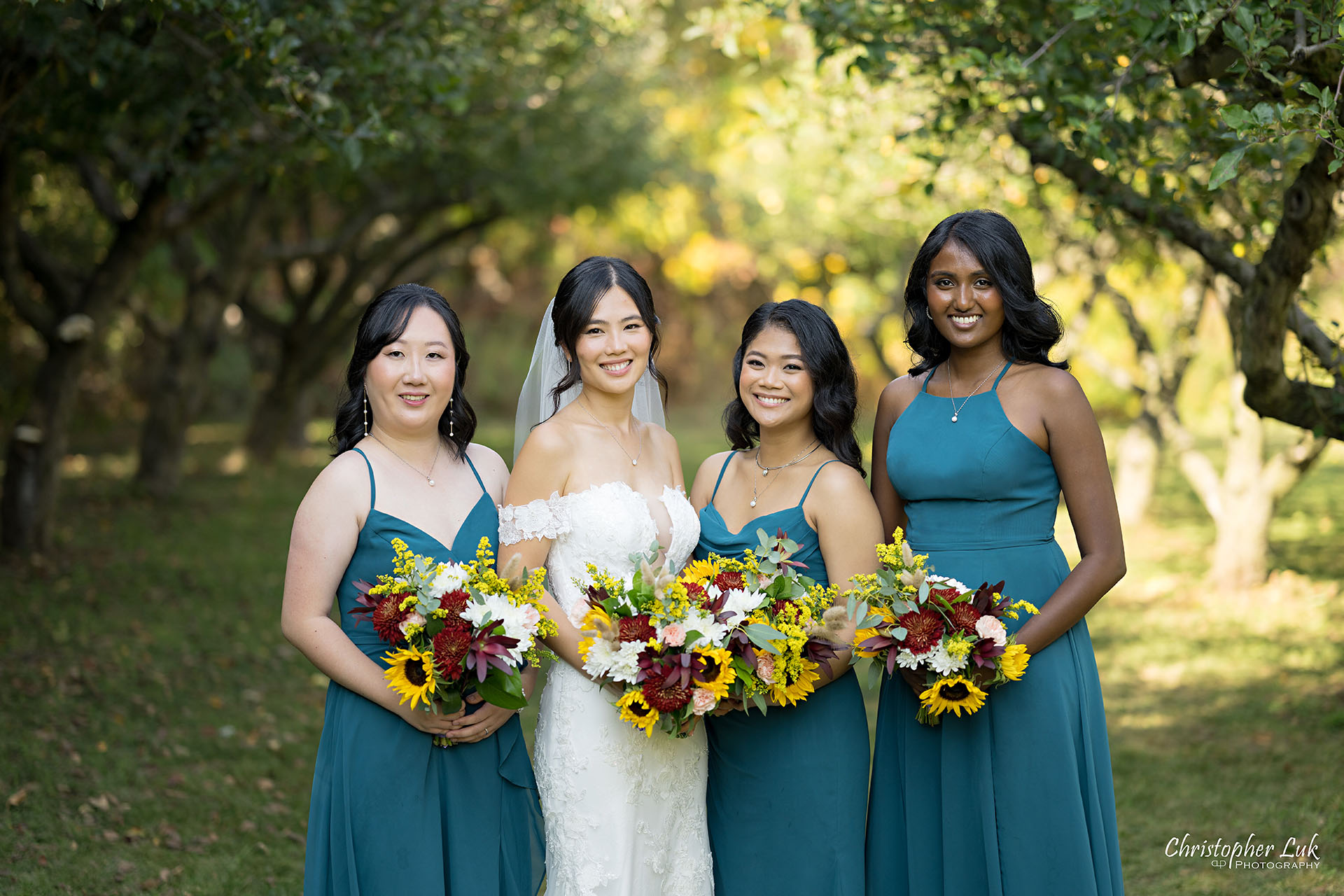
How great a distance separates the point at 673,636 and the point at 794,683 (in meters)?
0.51

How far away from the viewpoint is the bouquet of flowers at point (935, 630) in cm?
322

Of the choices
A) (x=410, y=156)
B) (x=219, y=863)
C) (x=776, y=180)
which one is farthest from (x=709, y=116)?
(x=219, y=863)

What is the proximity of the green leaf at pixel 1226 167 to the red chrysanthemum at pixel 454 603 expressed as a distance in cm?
265

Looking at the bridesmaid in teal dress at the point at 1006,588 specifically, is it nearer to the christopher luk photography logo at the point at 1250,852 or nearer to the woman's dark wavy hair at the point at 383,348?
the woman's dark wavy hair at the point at 383,348

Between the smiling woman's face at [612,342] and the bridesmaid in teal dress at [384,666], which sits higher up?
the smiling woman's face at [612,342]

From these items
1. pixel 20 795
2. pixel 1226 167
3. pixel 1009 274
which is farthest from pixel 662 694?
pixel 20 795

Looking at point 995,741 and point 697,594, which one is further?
point 995,741

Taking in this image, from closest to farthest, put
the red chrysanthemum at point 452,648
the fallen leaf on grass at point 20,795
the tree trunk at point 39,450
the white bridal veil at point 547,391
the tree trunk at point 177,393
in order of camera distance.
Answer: the red chrysanthemum at point 452,648 < the white bridal veil at point 547,391 < the fallen leaf on grass at point 20,795 < the tree trunk at point 39,450 < the tree trunk at point 177,393

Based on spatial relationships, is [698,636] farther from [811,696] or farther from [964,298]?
[964,298]

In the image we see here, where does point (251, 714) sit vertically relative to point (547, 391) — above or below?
below

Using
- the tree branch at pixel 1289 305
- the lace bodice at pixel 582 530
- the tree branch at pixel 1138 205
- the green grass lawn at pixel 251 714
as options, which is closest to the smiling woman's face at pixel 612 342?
the lace bodice at pixel 582 530

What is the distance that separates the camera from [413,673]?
3.14m

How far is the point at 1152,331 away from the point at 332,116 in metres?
18.0

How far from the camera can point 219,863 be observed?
5527 millimetres
